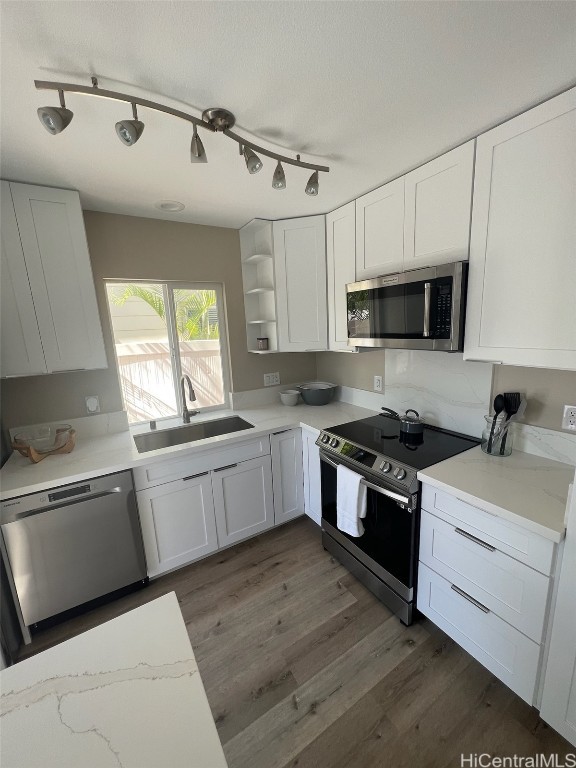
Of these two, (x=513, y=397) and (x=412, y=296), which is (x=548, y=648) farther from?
(x=412, y=296)

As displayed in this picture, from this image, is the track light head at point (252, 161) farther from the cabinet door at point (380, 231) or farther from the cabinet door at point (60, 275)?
the cabinet door at point (60, 275)

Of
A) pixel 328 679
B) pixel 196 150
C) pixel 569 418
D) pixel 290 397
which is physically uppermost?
pixel 196 150

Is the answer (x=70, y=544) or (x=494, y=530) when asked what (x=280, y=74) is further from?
(x=70, y=544)

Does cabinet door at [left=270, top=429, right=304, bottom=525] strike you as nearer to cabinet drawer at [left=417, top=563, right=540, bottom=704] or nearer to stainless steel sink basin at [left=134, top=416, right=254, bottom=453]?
stainless steel sink basin at [left=134, top=416, right=254, bottom=453]

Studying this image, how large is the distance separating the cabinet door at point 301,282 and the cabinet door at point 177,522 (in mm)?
1276

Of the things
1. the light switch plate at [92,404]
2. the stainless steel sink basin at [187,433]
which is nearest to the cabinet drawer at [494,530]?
the stainless steel sink basin at [187,433]

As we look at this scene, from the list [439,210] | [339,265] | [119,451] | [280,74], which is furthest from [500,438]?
[119,451]

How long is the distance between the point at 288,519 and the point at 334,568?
1.73ft

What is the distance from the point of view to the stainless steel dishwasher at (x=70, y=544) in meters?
1.60

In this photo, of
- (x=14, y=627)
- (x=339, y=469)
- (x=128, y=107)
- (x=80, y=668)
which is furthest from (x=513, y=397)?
(x=14, y=627)

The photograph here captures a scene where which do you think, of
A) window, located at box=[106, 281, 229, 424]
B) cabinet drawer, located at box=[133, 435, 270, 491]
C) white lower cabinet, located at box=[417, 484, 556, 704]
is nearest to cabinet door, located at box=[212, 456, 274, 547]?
cabinet drawer, located at box=[133, 435, 270, 491]

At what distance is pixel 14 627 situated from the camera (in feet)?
5.41

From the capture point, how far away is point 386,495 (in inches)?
65.8

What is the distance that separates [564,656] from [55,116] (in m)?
2.55
